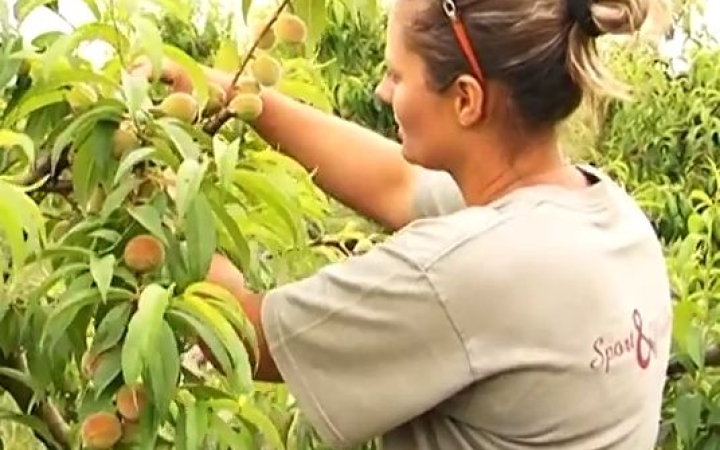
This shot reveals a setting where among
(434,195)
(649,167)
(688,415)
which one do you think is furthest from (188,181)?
(649,167)

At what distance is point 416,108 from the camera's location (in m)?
1.46

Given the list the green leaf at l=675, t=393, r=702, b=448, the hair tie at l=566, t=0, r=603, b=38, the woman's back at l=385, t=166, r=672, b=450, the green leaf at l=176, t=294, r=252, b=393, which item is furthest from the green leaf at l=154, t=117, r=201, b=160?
the green leaf at l=675, t=393, r=702, b=448

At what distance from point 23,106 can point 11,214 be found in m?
0.14

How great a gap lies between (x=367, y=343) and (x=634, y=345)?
24 centimetres

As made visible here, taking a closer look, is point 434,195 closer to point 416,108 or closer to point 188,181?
point 416,108

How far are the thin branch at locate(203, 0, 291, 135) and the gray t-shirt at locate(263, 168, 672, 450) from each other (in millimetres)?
150

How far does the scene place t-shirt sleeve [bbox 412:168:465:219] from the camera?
1812 mm

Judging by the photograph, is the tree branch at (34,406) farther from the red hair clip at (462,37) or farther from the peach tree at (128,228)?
the red hair clip at (462,37)

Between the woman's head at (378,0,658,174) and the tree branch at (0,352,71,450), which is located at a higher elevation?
the woman's head at (378,0,658,174)

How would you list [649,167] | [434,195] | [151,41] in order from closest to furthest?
1. [151,41]
2. [434,195]
3. [649,167]

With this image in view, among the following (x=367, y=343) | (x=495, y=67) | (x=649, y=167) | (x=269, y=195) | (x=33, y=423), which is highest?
(x=495, y=67)

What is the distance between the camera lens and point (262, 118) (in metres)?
1.63

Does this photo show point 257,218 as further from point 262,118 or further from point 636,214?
point 636,214

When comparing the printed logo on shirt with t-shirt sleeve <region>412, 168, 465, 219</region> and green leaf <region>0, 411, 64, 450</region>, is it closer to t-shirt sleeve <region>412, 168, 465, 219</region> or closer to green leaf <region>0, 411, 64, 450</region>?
t-shirt sleeve <region>412, 168, 465, 219</region>
